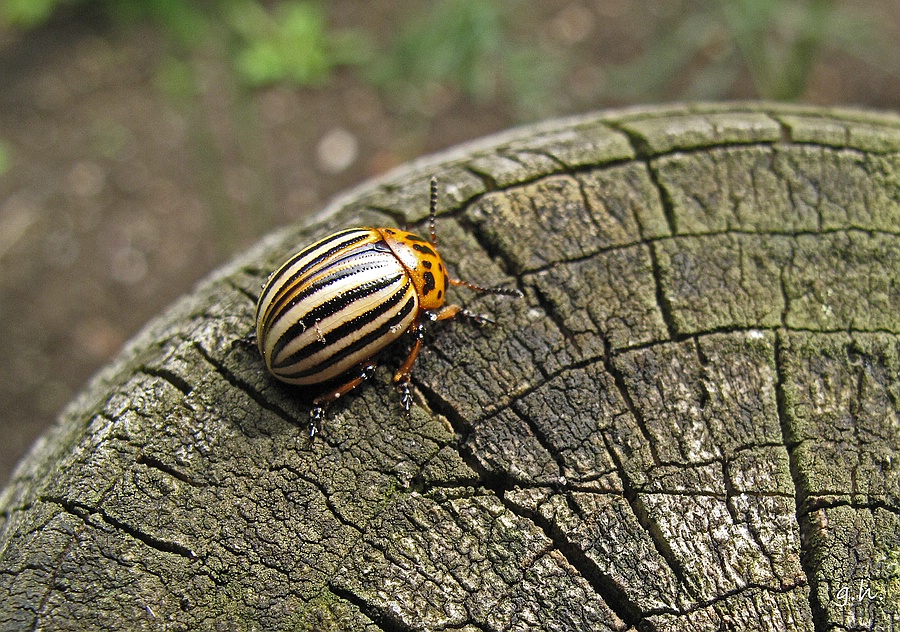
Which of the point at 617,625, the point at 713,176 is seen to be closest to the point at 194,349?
the point at 617,625

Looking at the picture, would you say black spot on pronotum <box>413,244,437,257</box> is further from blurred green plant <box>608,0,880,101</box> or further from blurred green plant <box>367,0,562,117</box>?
blurred green plant <box>608,0,880,101</box>

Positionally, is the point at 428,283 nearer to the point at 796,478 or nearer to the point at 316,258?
the point at 316,258

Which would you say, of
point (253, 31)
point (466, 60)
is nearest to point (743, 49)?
point (466, 60)

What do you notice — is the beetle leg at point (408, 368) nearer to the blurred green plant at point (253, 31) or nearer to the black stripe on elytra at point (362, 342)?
the black stripe on elytra at point (362, 342)

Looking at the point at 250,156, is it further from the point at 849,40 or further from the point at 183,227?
the point at 849,40

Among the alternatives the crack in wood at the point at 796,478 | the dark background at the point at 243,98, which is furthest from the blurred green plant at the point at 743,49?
the crack in wood at the point at 796,478

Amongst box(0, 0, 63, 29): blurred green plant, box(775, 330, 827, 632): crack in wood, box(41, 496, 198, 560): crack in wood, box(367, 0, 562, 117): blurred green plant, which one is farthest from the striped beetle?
box(0, 0, 63, 29): blurred green plant
